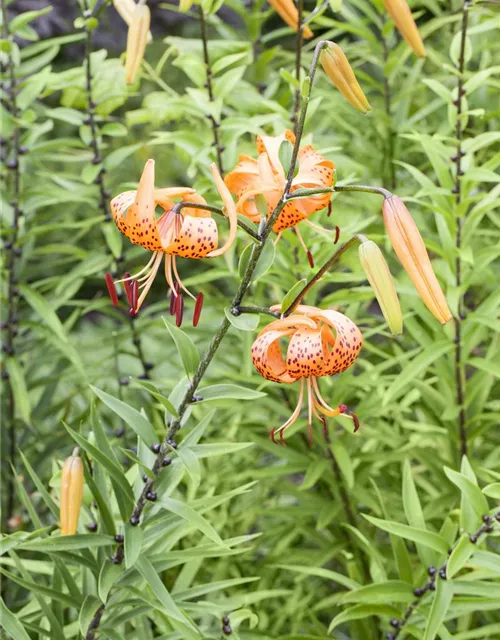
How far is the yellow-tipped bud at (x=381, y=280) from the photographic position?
78cm

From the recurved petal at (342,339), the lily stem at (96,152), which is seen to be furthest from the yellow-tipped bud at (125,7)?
the recurved petal at (342,339)

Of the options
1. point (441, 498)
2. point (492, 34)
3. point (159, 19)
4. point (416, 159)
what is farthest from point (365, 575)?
point (159, 19)

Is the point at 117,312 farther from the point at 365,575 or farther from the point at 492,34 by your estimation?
the point at 492,34

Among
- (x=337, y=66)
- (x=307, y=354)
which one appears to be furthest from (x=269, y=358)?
(x=337, y=66)

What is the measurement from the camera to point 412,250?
786 millimetres

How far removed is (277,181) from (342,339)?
0.18 m

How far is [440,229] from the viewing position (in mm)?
1278

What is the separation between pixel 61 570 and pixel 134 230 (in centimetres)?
43

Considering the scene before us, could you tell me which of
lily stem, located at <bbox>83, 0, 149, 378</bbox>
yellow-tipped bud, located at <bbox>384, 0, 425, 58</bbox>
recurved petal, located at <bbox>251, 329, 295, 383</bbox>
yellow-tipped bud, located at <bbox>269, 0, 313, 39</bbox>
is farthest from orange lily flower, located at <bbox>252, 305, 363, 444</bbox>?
lily stem, located at <bbox>83, 0, 149, 378</bbox>

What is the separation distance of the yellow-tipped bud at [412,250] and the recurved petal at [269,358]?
15 cm

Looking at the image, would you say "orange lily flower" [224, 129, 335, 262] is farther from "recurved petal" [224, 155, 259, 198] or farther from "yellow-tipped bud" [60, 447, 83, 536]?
"yellow-tipped bud" [60, 447, 83, 536]

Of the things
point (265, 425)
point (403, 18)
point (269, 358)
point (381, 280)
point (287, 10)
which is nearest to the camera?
point (381, 280)

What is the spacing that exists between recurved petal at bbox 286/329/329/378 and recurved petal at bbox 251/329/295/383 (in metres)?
0.02

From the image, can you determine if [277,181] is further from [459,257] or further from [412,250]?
[459,257]
